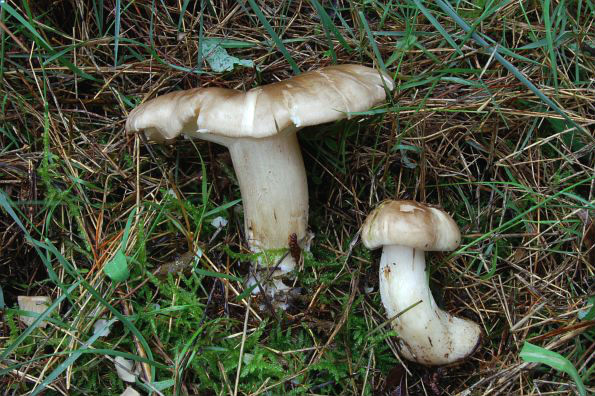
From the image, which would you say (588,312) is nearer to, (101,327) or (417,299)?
(417,299)

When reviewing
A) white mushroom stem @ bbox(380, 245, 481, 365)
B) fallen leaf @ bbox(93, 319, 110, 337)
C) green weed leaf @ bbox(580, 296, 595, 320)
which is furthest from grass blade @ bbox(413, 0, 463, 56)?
fallen leaf @ bbox(93, 319, 110, 337)

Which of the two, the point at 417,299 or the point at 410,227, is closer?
the point at 410,227

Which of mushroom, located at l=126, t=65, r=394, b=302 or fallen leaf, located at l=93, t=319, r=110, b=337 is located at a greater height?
mushroom, located at l=126, t=65, r=394, b=302

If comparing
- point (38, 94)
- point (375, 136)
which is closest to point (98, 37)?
point (38, 94)

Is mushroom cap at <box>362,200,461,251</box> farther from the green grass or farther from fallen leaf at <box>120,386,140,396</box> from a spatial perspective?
fallen leaf at <box>120,386,140,396</box>

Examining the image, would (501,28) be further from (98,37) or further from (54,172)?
(54,172)

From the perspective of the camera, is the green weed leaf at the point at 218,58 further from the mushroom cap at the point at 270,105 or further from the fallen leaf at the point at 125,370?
the fallen leaf at the point at 125,370

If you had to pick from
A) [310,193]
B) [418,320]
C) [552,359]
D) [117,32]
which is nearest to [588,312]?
[552,359]
